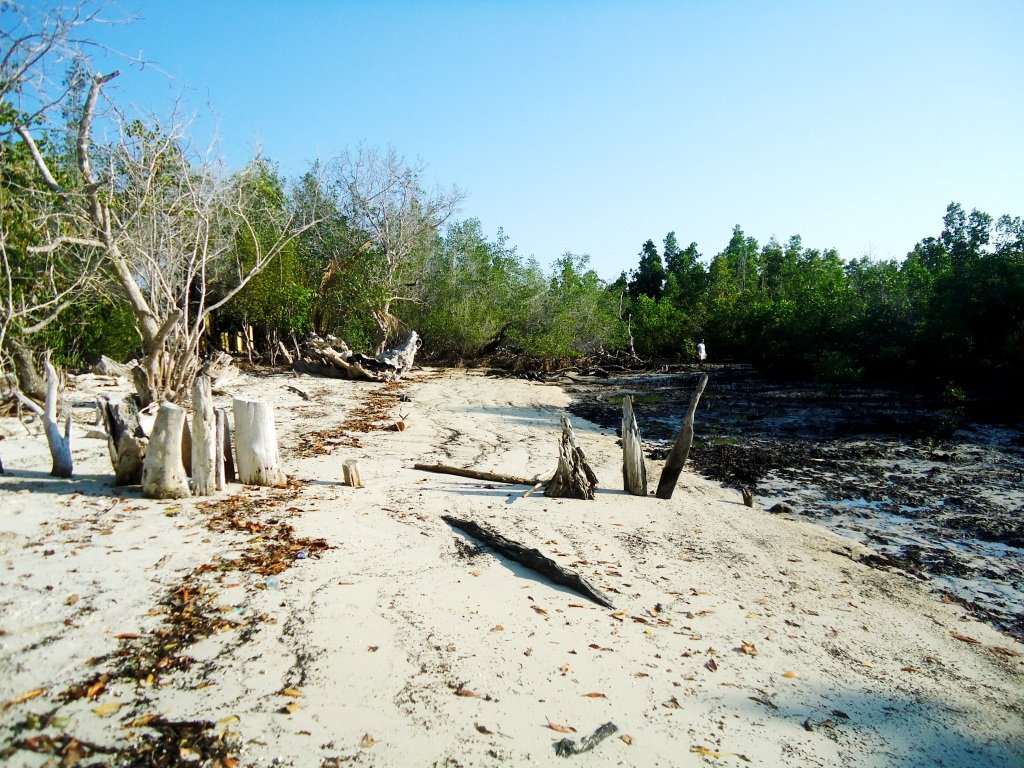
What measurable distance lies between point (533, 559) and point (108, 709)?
2.67m

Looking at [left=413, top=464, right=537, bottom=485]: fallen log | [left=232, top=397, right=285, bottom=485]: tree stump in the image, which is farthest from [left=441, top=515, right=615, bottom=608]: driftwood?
[left=232, top=397, right=285, bottom=485]: tree stump

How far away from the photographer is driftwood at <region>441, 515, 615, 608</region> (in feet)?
13.7

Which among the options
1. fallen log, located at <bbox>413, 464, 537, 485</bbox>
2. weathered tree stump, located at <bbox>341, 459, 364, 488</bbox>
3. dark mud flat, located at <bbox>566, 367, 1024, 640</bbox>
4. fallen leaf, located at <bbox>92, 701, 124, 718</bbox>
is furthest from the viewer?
fallen log, located at <bbox>413, 464, 537, 485</bbox>

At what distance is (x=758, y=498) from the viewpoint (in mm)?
7379

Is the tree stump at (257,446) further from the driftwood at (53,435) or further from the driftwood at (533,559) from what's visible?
the driftwood at (533,559)

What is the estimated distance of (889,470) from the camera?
348 inches

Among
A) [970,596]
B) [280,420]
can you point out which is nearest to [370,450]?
[280,420]

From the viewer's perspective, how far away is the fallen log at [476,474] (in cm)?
692

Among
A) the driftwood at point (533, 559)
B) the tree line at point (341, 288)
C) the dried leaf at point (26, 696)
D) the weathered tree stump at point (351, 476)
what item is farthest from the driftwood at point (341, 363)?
the dried leaf at point (26, 696)

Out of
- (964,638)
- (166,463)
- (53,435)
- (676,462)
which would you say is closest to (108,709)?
(166,463)

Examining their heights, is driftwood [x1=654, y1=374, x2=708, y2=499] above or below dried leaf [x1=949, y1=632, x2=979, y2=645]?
above

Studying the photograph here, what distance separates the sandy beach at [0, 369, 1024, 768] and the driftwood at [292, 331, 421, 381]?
1074cm

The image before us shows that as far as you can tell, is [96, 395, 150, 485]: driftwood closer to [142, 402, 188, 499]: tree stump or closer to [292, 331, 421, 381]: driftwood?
[142, 402, 188, 499]: tree stump

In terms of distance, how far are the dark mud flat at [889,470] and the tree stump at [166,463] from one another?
6.28 meters
